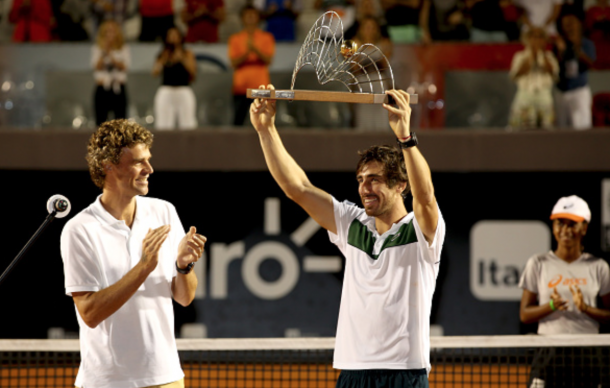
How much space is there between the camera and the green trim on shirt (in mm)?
3588

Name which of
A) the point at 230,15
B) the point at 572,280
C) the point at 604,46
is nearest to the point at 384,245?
the point at 572,280

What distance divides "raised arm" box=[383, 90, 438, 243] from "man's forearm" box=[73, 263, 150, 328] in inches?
45.7

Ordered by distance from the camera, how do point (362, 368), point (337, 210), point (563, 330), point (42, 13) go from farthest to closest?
point (42, 13) → point (563, 330) → point (337, 210) → point (362, 368)

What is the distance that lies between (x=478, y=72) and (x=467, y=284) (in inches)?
93.4

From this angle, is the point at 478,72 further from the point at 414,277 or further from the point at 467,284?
the point at 414,277

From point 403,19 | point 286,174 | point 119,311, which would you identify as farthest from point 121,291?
point 403,19

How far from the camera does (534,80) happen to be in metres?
8.70

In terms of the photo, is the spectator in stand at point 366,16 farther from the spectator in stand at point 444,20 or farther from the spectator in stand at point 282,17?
the spectator in stand at point 282,17

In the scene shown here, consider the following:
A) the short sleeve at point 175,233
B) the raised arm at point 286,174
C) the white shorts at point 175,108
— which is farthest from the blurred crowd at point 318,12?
the short sleeve at point 175,233

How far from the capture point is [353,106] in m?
8.59

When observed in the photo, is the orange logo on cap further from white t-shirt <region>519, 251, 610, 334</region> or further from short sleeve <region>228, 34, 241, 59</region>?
short sleeve <region>228, 34, 241, 59</region>

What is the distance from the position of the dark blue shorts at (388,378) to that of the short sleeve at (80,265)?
3.90 ft

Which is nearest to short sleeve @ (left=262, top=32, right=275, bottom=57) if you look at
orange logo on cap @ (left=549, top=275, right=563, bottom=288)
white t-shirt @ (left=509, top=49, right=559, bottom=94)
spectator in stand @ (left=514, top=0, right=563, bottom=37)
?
white t-shirt @ (left=509, top=49, right=559, bottom=94)

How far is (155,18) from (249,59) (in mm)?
1738
